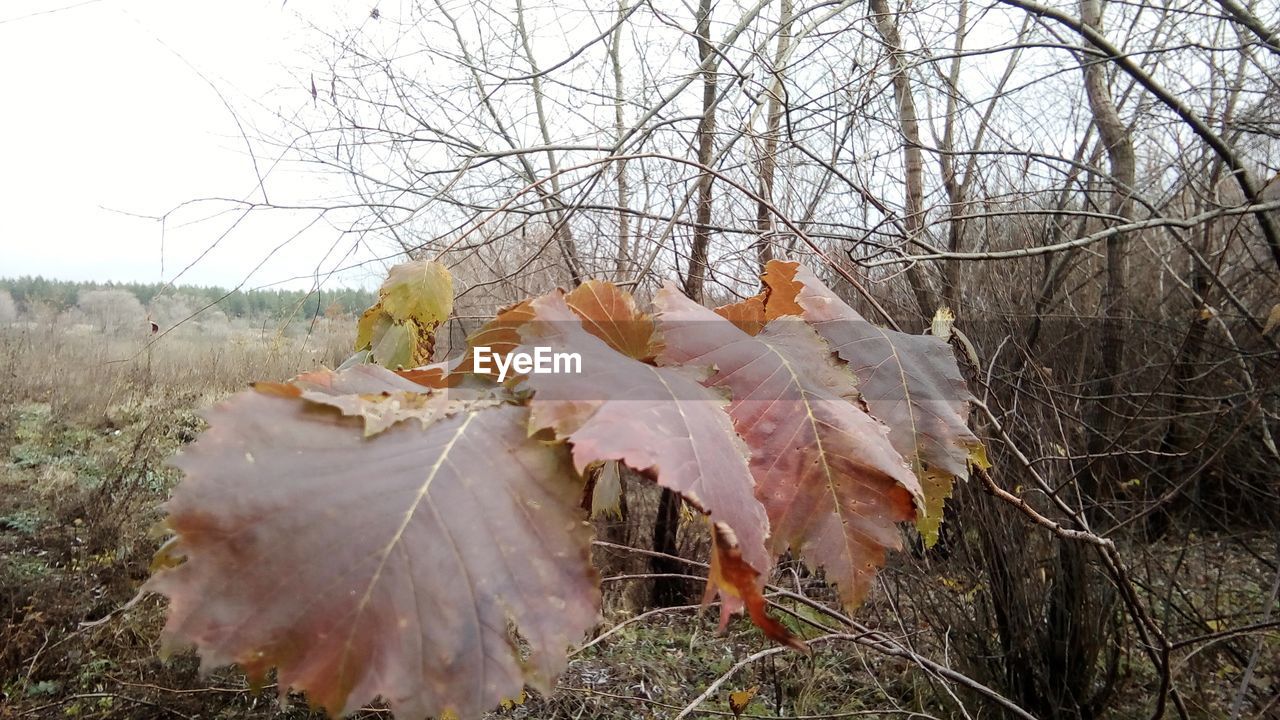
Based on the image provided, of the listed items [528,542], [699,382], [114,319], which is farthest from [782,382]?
[114,319]

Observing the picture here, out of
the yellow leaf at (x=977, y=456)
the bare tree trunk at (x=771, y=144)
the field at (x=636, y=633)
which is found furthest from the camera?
the field at (x=636, y=633)

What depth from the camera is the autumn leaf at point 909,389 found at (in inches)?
17.2

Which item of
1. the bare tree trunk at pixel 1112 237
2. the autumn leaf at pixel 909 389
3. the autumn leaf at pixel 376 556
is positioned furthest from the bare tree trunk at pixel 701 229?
the bare tree trunk at pixel 1112 237

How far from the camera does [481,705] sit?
24 cm

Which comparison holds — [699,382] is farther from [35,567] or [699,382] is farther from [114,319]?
[114,319]

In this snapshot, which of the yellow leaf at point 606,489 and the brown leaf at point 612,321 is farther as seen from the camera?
the yellow leaf at point 606,489

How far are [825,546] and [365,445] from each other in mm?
250

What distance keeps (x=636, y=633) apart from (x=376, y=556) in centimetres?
402

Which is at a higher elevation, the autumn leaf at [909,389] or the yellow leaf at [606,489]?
the autumn leaf at [909,389]

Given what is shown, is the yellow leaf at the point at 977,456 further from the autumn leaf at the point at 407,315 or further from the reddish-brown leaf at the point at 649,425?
the autumn leaf at the point at 407,315

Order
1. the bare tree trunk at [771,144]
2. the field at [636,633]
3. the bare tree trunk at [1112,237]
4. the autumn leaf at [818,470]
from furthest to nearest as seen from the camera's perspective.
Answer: the bare tree trunk at [1112,237]
the field at [636,633]
the bare tree trunk at [771,144]
the autumn leaf at [818,470]

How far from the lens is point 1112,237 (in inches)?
147

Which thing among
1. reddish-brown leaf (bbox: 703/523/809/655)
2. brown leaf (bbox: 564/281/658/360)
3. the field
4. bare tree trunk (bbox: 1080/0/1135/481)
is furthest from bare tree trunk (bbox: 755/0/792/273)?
reddish-brown leaf (bbox: 703/523/809/655)

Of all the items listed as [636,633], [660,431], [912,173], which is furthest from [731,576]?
[636,633]
